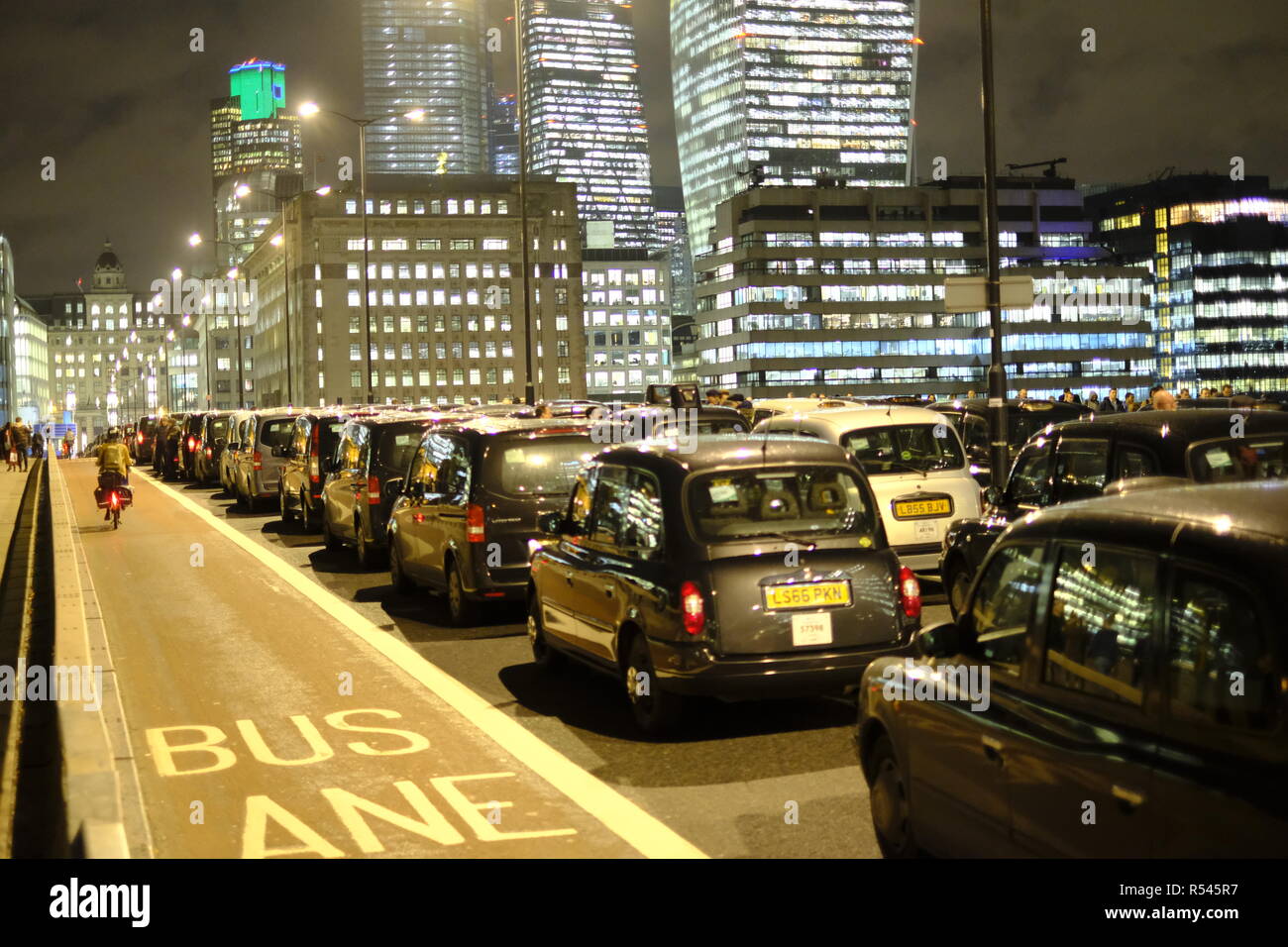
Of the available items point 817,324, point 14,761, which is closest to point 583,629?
point 14,761

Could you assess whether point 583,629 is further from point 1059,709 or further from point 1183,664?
point 1183,664

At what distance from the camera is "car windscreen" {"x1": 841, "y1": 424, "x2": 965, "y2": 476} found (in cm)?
1454

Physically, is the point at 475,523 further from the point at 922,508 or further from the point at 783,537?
the point at 783,537

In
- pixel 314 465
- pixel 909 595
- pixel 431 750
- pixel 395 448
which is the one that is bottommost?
pixel 431 750

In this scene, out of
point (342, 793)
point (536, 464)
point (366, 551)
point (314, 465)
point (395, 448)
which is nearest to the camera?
point (342, 793)

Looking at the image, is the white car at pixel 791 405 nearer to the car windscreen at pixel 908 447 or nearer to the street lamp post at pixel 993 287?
the street lamp post at pixel 993 287

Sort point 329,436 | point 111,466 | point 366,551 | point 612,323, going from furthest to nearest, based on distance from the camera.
→ point 612,323 < point 111,466 < point 329,436 < point 366,551

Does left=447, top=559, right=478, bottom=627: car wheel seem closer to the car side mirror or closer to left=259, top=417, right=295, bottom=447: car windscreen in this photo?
the car side mirror

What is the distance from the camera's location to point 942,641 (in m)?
5.47

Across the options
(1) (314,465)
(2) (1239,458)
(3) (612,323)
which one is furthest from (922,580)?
(3) (612,323)

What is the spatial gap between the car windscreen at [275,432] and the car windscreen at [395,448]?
1107cm

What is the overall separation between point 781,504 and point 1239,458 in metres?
3.18

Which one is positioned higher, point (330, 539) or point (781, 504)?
point (781, 504)
